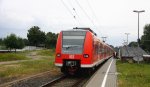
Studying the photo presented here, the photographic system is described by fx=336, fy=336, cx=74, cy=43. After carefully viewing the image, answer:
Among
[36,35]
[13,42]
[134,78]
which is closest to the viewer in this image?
[134,78]

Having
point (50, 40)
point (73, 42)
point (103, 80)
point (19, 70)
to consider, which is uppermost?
point (50, 40)

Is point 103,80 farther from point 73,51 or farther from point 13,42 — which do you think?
point 13,42

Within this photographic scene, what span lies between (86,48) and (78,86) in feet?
13.9

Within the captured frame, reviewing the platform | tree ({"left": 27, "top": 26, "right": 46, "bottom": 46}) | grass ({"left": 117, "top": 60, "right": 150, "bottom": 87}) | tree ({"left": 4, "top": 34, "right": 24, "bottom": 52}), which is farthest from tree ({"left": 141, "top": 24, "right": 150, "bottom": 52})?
the platform

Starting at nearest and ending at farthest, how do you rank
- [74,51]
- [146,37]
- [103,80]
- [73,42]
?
[103,80]
[74,51]
[73,42]
[146,37]

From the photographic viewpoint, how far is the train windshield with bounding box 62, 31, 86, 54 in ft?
67.0

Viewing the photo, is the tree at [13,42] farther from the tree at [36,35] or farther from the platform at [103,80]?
the platform at [103,80]

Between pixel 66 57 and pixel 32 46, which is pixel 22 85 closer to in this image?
pixel 66 57

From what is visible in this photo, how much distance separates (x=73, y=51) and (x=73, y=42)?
730 mm

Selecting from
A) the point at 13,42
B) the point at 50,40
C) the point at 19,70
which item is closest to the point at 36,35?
the point at 50,40

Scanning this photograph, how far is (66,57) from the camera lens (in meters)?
20.3

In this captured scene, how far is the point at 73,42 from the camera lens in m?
20.8

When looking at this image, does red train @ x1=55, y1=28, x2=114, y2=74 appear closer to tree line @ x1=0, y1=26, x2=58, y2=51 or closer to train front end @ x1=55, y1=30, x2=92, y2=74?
train front end @ x1=55, y1=30, x2=92, y2=74

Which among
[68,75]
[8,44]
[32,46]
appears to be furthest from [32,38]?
[68,75]
